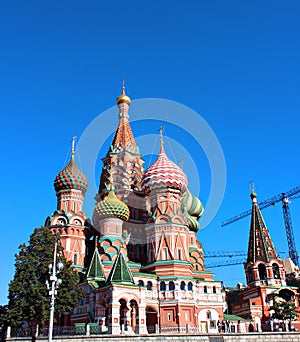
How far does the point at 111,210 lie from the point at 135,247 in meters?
5.00

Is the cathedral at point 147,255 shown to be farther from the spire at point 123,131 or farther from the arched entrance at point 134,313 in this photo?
the spire at point 123,131

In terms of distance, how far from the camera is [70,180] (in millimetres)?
40688

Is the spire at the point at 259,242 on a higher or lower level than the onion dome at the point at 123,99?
lower

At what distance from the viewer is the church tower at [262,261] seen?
3831cm

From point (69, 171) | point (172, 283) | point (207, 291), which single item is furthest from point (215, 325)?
point (69, 171)

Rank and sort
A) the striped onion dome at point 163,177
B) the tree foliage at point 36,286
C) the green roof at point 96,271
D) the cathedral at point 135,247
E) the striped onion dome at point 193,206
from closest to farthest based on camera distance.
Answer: the tree foliage at point 36,286 → the cathedral at point 135,247 → the green roof at point 96,271 → the striped onion dome at point 163,177 → the striped onion dome at point 193,206

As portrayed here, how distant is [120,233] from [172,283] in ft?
23.0

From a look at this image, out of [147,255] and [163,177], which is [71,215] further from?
[163,177]

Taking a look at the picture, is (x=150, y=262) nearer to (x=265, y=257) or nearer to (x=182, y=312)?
(x=182, y=312)

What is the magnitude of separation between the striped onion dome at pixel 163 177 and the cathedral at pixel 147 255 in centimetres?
10

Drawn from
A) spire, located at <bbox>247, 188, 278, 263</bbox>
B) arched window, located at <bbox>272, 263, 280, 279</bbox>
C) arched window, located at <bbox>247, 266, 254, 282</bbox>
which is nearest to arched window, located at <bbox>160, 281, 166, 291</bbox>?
arched window, located at <bbox>247, 266, 254, 282</bbox>

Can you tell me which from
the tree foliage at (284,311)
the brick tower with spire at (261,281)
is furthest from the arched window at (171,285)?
the tree foliage at (284,311)

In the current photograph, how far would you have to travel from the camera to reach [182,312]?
32.7 m

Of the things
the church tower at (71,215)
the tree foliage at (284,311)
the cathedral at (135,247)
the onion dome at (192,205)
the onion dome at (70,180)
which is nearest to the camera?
the cathedral at (135,247)
